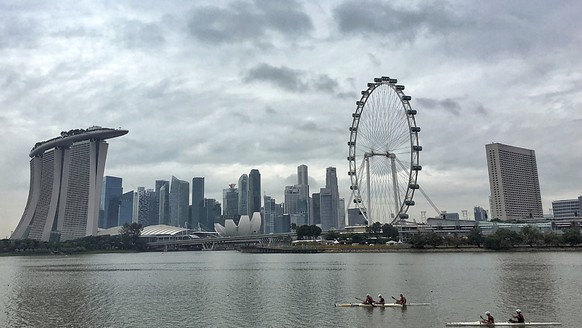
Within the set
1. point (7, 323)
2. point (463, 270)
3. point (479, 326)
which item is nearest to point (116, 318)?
point (7, 323)

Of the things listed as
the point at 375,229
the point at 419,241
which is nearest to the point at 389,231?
the point at 375,229

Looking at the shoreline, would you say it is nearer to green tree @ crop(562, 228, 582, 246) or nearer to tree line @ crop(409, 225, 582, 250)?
tree line @ crop(409, 225, 582, 250)

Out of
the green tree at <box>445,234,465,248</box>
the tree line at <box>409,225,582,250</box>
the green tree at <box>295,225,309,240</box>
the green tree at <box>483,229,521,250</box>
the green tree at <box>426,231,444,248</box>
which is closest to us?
the tree line at <box>409,225,582,250</box>

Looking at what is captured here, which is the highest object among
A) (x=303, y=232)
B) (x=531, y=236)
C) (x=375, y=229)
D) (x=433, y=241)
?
(x=303, y=232)

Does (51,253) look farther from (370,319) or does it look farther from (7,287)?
(370,319)

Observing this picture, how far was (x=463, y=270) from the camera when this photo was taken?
60.8 meters

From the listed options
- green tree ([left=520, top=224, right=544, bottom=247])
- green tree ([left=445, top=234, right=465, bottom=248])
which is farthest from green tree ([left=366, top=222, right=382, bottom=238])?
green tree ([left=520, top=224, right=544, bottom=247])

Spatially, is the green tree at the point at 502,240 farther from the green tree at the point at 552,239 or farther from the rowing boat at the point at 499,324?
the rowing boat at the point at 499,324

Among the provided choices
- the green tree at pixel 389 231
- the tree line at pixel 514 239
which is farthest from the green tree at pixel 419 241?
the green tree at pixel 389 231

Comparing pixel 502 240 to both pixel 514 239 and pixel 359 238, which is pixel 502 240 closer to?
pixel 514 239

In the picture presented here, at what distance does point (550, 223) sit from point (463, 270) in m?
135

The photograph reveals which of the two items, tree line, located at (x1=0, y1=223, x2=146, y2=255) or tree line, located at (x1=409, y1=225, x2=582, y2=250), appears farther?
tree line, located at (x1=0, y1=223, x2=146, y2=255)

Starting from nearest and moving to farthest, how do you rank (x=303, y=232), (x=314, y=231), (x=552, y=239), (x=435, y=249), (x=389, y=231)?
(x=552, y=239)
(x=435, y=249)
(x=389, y=231)
(x=314, y=231)
(x=303, y=232)

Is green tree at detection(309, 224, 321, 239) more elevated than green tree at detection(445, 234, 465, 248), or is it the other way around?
green tree at detection(309, 224, 321, 239)
